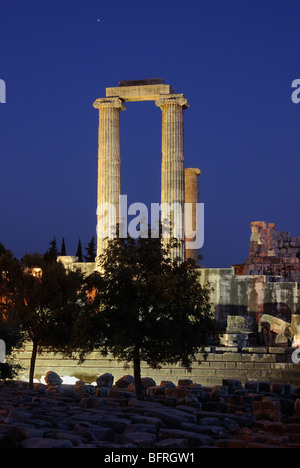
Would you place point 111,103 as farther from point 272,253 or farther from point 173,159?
point 272,253

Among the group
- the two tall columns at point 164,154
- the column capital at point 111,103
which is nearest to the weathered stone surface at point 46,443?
the two tall columns at point 164,154

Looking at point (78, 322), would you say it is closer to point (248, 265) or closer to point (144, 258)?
point (144, 258)

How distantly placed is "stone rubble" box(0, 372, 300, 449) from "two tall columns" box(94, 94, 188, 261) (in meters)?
12.7

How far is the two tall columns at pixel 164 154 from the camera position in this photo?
1267 inches

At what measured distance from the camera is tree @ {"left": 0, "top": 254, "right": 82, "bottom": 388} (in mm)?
20094

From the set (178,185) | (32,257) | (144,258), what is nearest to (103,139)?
(178,185)

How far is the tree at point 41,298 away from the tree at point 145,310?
2396mm

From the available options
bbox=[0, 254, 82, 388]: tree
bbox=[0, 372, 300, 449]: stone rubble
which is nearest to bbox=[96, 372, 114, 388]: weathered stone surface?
bbox=[0, 372, 300, 449]: stone rubble

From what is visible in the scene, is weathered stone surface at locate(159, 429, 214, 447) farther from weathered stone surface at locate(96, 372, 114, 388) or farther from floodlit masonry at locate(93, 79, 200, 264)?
floodlit masonry at locate(93, 79, 200, 264)

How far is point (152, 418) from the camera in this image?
531 inches

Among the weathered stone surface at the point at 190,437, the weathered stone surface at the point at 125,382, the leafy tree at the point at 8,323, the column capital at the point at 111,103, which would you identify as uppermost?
the column capital at the point at 111,103

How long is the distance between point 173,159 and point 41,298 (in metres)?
14.0

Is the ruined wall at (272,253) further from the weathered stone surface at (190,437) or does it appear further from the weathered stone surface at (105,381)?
the weathered stone surface at (190,437)
